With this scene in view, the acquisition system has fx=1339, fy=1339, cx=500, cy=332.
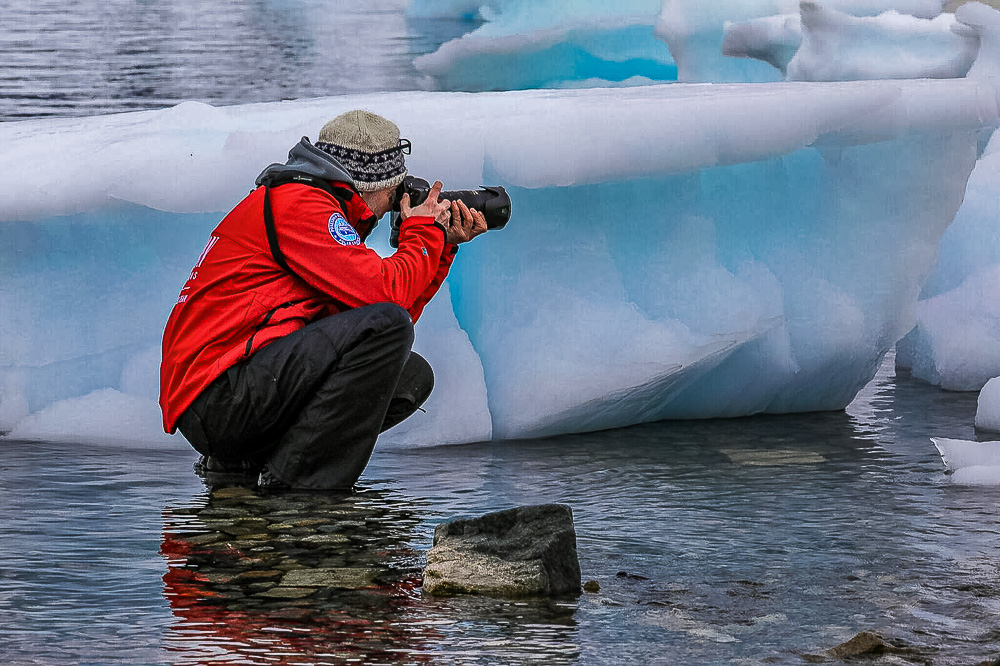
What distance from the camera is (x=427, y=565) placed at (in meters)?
2.20

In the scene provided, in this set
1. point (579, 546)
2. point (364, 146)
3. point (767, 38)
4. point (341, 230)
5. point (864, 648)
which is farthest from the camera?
point (767, 38)

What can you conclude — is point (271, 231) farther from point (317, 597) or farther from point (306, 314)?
point (317, 597)

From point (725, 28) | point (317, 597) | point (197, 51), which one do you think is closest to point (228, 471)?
point (317, 597)

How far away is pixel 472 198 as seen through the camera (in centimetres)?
307

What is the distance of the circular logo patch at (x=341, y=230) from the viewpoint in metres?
2.76

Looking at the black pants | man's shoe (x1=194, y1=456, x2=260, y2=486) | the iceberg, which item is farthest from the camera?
man's shoe (x1=194, y1=456, x2=260, y2=486)

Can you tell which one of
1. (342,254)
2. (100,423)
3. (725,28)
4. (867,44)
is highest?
(725,28)

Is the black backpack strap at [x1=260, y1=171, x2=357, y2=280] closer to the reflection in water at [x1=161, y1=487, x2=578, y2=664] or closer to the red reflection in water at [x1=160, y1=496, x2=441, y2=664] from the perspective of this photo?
the reflection in water at [x1=161, y1=487, x2=578, y2=664]

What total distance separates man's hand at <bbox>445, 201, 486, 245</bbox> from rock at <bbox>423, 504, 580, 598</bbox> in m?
0.87

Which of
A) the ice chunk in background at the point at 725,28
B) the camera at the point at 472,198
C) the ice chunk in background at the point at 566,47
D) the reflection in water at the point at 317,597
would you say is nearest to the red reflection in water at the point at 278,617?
the reflection in water at the point at 317,597

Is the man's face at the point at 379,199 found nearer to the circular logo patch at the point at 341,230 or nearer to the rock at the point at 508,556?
the circular logo patch at the point at 341,230

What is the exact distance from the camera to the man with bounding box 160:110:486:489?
282 cm

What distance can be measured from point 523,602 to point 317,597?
0.33 meters

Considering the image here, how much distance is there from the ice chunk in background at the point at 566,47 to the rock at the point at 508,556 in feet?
22.8
